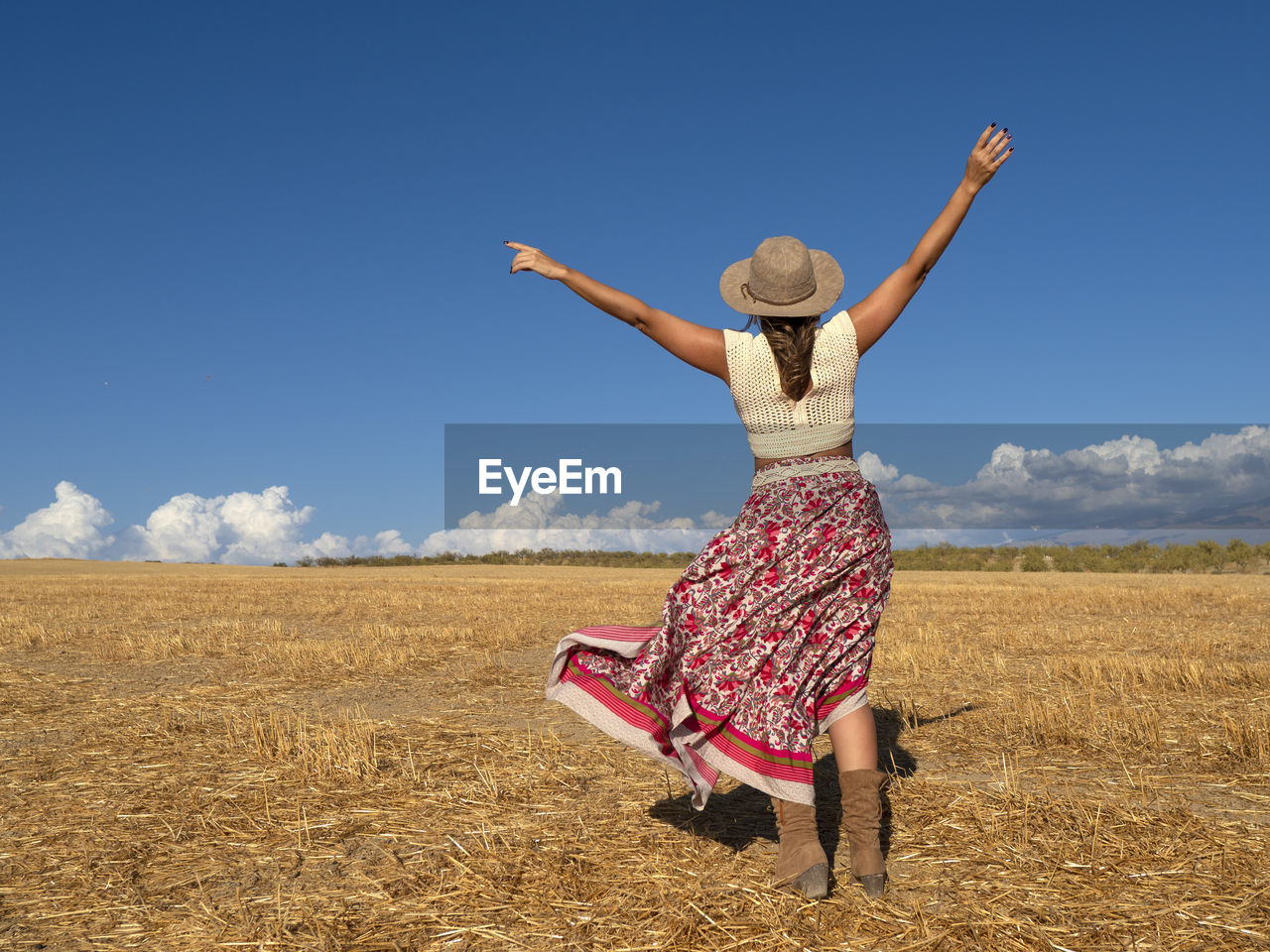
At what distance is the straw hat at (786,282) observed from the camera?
3.64 meters

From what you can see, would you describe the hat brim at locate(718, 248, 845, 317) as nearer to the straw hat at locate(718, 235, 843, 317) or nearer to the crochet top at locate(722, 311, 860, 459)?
the straw hat at locate(718, 235, 843, 317)

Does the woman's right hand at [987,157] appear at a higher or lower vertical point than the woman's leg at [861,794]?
higher

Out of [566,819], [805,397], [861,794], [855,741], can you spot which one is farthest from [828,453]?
[566,819]

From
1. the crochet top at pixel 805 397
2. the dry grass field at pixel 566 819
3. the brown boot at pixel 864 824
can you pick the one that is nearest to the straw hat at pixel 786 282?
the crochet top at pixel 805 397

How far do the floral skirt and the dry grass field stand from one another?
1.75 ft

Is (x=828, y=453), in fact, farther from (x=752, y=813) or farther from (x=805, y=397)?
(x=752, y=813)

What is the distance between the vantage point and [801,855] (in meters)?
3.54

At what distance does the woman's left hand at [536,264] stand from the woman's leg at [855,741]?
218 centimetres

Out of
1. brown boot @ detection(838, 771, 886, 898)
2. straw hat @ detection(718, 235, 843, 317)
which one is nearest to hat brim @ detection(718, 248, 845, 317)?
straw hat @ detection(718, 235, 843, 317)

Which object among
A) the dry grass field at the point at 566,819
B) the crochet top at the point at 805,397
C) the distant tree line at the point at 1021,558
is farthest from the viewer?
the distant tree line at the point at 1021,558

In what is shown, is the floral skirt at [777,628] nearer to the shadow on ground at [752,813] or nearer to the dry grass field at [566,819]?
the dry grass field at [566,819]

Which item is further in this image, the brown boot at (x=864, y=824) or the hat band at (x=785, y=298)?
the hat band at (x=785, y=298)

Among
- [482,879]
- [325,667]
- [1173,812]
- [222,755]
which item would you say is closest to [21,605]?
[325,667]

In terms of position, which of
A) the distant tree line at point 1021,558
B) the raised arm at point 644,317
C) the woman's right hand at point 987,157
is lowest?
the distant tree line at point 1021,558
